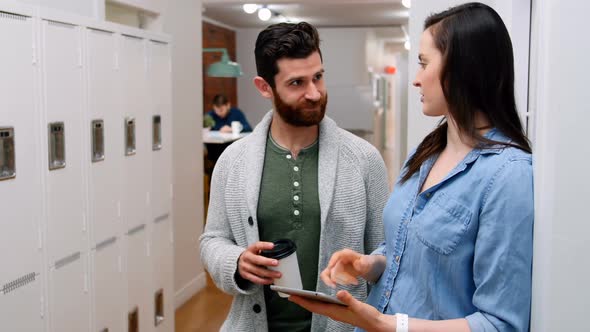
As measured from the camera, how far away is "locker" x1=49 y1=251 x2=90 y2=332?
280 cm

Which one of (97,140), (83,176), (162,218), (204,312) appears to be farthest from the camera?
(204,312)

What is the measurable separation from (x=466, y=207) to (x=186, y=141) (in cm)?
434

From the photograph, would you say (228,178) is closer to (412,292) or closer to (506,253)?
(412,292)

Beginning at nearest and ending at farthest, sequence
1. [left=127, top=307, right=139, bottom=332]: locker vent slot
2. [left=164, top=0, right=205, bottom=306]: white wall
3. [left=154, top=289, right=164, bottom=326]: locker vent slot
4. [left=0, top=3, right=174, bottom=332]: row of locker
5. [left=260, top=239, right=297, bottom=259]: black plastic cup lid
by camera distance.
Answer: [left=260, top=239, right=297, bottom=259]: black plastic cup lid → [left=0, top=3, right=174, bottom=332]: row of locker → [left=127, top=307, right=139, bottom=332]: locker vent slot → [left=154, top=289, right=164, bottom=326]: locker vent slot → [left=164, top=0, right=205, bottom=306]: white wall

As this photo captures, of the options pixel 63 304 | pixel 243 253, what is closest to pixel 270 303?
pixel 243 253

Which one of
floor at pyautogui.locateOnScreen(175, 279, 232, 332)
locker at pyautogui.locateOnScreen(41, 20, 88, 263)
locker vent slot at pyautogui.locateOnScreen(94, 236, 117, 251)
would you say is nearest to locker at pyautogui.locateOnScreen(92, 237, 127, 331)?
locker vent slot at pyautogui.locateOnScreen(94, 236, 117, 251)

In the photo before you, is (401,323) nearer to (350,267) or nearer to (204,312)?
(350,267)

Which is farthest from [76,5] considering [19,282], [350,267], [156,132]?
[350,267]

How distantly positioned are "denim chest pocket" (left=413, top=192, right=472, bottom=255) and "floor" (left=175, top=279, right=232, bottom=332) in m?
3.67

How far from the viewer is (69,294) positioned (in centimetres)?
294

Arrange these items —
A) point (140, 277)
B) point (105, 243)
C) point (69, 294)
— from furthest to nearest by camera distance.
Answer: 1. point (140, 277)
2. point (105, 243)
3. point (69, 294)

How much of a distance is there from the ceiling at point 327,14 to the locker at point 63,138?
646 centimetres

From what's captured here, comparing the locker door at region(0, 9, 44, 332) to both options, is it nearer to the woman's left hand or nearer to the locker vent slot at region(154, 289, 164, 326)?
the locker vent slot at region(154, 289, 164, 326)

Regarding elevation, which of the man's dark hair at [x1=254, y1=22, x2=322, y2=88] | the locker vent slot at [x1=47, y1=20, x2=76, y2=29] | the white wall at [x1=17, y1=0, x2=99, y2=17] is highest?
the white wall at [x1=17, y1=0, x2=99, y2=17]
